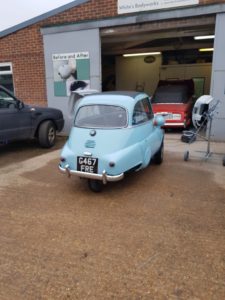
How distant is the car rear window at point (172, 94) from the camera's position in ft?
33.2

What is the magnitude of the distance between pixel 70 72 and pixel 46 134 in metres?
2.79

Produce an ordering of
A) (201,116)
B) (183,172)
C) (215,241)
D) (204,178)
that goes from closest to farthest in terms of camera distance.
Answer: (215,241), (204,178), (183,172), (201,116)

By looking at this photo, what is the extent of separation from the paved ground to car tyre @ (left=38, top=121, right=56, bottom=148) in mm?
2130

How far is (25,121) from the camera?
7312 mm

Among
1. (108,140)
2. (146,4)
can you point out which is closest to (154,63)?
(146,4)

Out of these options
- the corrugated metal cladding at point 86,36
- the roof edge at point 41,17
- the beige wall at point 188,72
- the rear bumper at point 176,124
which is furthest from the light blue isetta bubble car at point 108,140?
the beige wall at point 188,72

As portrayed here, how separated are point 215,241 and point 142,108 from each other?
2927 mm

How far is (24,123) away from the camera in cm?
730

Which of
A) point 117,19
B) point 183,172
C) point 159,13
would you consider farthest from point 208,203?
point 117,19

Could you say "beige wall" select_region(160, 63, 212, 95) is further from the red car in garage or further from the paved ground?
the paved ground

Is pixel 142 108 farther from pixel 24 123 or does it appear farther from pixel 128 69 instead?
pixel 128 69

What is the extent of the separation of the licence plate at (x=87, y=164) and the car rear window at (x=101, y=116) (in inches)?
29.0

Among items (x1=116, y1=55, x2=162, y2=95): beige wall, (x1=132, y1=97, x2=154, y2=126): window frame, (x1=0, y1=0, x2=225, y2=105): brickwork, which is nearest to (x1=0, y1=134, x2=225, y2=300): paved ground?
(x1=132, y1=97, x2=154, y2=126): window frame

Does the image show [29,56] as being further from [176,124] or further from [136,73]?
[136,73]
